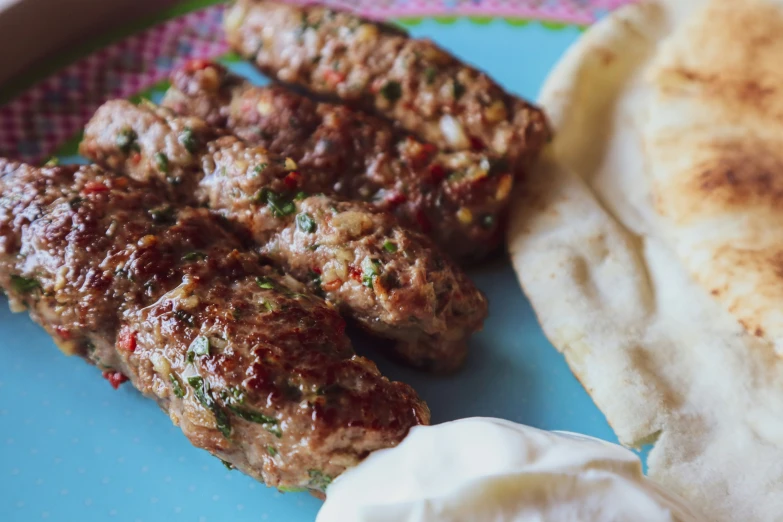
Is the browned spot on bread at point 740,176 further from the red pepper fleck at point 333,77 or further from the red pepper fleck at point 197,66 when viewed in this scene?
the red pepper fleck at point 197,66

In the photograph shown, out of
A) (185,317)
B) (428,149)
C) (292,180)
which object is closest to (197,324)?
(185,317)

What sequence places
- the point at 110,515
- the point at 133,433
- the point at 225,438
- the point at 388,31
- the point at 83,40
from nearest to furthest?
the point at 225,438, the point at 110,515, the point at 133,433, the point at 388,31, the point at 83,40

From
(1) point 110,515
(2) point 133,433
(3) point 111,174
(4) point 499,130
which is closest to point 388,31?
(4) point 499,130

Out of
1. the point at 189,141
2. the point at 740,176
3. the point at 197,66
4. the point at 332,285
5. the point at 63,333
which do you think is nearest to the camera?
the point at 63,333

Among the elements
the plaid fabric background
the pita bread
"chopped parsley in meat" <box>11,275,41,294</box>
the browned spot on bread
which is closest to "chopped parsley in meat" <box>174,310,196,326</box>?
"chopped parsley in meat" <box>11,275,41,294</box>

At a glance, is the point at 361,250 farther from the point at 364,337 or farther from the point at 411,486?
the point at 411,486

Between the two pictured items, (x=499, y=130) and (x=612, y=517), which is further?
(x=499, y=130)

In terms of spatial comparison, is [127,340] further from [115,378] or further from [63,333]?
[115,378]

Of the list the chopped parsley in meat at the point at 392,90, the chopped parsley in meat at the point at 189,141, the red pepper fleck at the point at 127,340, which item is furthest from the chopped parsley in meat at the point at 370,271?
the chopped parsley in meat at the point at 392,90
